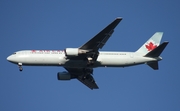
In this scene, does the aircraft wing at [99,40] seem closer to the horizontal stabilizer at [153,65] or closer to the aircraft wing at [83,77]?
the aircraft wing at [83,77]

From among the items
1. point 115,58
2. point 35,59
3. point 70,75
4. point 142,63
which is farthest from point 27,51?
point 142,63

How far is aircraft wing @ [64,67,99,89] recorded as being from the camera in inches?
2849

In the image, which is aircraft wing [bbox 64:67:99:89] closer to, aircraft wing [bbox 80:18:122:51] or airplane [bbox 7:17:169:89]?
airplane [bbox 7:17:169:89]

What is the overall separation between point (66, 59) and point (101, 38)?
24.3 feet

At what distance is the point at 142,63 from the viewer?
67.2m

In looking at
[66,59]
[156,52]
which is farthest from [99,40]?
[156,52]

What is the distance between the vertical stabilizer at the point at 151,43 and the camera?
69750 mm

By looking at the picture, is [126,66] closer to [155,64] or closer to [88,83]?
[155,64]

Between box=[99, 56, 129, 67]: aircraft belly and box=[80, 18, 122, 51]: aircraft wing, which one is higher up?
box=[80, 18, 122, 51]: aircraft wing

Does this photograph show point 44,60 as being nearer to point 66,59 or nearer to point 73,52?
point 66,59

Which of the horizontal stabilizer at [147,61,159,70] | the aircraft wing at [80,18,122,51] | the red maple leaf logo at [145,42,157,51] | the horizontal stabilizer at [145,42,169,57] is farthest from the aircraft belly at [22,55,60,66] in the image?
the red maple leaf logo at [145,42,157,51]

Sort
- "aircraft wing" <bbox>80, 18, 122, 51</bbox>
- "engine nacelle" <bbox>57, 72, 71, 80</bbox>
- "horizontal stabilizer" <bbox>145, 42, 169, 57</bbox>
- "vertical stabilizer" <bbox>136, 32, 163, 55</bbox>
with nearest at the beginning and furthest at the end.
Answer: "aircraft wing" <bbox>80, 18, 122, 51</bbox> < "horizontal stabilizer" <bbox>145, 42, 169, 57</bbox> < "vertical stabilizer" <bbox>136, 32, 163, 55</bbox> < "engine nacelle" <bbox>57, 72, 71, 80</bbox>

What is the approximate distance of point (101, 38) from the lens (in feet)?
204

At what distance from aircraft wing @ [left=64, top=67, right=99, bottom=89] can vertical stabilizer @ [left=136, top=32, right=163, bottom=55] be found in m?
11.2
